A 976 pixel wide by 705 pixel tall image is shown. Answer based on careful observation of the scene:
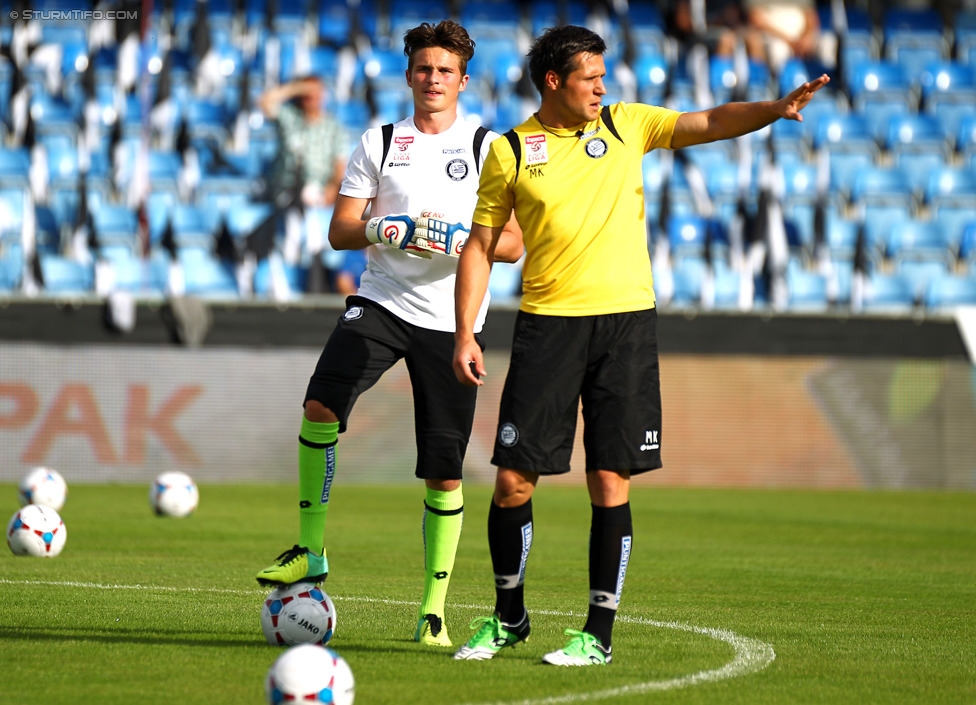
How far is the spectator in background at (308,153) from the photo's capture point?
18.1 m

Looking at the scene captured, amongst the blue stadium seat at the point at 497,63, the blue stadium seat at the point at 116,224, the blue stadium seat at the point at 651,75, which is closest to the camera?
the blue stadium seat at the point at 116,224

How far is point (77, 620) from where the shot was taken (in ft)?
22.0

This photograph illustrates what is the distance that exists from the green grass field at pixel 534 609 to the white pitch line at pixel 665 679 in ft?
0.05

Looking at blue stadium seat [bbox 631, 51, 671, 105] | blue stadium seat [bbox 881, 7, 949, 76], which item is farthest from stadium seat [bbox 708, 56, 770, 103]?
blue stadium seat [bbox 881, 7, 949, 76]

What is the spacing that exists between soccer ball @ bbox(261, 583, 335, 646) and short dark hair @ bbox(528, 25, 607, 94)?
2272 millimetres

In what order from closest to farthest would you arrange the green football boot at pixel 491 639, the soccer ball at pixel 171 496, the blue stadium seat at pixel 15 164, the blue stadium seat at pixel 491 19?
the green football boot at pixel 491 639
the soccer ball at pixel 171 496
the blue stadium seat at pixel 15 164
the blue stadium seat at pixel 491 19

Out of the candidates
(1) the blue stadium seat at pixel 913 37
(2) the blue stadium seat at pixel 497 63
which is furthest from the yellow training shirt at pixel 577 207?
(1) the blue stadium seat at pixel 913 37

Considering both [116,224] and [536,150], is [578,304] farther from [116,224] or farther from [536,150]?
[116,224]

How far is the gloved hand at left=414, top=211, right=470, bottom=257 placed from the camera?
6.43 meters

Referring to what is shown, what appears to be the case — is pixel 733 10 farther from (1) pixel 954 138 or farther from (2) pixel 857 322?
(2) pixel 857 322

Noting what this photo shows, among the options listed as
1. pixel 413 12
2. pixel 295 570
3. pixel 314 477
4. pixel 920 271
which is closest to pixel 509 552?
pixel 295 570

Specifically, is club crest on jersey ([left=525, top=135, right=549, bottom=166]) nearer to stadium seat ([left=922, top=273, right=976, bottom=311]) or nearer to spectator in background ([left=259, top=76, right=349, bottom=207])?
spectator in background ([left=259, top=76, right=349, bottom=207])

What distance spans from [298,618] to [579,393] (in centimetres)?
147

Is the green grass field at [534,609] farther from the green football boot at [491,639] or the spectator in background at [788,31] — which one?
the spectator in background at [788,31]
